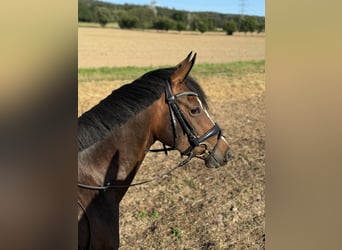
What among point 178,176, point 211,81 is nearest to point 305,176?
point 178,176

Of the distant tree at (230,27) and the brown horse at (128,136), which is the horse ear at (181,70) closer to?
the brown horse at (128,136)

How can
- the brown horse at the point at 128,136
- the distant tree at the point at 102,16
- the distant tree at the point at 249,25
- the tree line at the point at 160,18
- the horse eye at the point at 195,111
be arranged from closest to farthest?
the brown horse at the point at 128,136, the horse eye at the point at 195,111, the distant tree at the point at 249,25, the tree line at the point at 160,18, the distant tree at the point at 102,16

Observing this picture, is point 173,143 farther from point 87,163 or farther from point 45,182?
point 45,182

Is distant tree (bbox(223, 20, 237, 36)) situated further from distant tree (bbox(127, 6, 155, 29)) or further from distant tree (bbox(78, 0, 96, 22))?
distant tree (bbox(78, 0, 96, 22))

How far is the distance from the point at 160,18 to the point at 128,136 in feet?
168

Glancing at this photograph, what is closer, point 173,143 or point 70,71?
point 70,71

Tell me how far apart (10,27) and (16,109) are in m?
0.14

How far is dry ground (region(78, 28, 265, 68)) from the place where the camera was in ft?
84.5

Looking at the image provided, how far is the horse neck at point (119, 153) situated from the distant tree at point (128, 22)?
47.9 m

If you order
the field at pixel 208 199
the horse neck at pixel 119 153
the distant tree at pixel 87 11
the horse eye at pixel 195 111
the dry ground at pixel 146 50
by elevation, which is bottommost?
the field at pixel 208 199

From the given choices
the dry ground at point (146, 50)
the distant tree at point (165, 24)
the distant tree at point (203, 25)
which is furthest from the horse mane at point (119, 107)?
the distant tree at point (165, 24)

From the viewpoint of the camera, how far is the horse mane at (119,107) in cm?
288

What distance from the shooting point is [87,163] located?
285 cm

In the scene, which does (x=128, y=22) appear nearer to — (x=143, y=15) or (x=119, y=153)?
(x=143, y=15)
